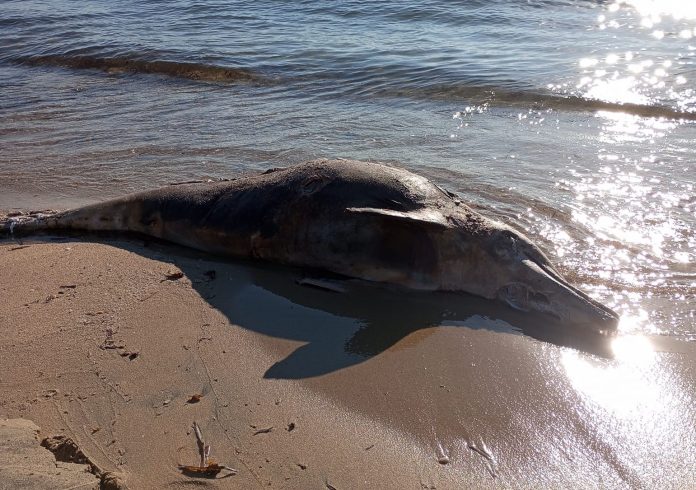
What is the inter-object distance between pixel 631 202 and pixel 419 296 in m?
2.19

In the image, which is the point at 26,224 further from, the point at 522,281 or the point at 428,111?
the point at 428,111

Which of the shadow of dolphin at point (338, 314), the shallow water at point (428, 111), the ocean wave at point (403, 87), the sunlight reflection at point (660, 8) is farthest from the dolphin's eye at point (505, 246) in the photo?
the sunlight reflection at point (660, 8)

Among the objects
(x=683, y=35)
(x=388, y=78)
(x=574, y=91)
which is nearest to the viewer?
(x=574, y=91)

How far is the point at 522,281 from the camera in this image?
13.9ft

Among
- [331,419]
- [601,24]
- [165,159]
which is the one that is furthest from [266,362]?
[601,24]

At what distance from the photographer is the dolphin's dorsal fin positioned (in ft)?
13.7

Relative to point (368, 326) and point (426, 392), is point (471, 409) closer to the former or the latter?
point (426, 392)

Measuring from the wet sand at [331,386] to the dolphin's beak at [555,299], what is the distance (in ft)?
0.38

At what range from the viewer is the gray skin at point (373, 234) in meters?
4.24

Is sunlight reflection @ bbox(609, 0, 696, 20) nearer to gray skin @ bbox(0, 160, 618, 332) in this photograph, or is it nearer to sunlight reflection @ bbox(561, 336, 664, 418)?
gray skin @ bbox(0, 160, 618, 332)

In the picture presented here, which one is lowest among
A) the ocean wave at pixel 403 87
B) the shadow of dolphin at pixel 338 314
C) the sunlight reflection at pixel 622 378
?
the sunlight reflection at pixel 622 378

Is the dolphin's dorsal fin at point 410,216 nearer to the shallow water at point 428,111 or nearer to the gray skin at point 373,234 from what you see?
the gray skin at point 373,234

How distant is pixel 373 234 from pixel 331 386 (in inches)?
52.3

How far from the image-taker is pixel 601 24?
13141 mm
